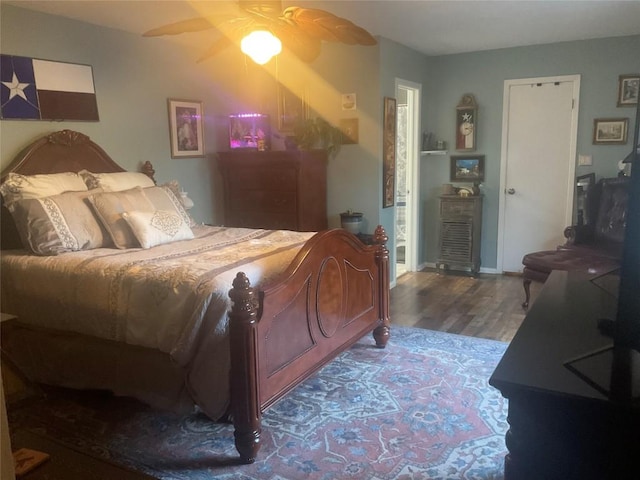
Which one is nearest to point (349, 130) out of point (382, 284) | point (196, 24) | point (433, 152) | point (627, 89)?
point (433, 152)

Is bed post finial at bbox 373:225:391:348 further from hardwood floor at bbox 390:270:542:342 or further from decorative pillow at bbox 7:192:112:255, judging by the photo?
decorative pillow at bbox 7:192:112:255

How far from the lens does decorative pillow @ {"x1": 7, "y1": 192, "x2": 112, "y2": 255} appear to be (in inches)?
121

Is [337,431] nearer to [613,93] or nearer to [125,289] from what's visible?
[125,289]

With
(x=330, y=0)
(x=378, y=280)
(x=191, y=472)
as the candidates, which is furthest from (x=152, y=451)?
(x=330, y=0)

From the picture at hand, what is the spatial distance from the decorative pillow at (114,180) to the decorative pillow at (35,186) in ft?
0.32

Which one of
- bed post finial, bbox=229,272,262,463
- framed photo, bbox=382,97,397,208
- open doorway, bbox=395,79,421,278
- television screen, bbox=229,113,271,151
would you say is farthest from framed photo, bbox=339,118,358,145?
bed post finial, bbox=229,272,262,463

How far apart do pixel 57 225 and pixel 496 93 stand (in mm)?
4429

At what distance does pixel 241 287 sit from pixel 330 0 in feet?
7.29

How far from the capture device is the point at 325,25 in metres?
2.62

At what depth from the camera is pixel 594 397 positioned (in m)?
1.11

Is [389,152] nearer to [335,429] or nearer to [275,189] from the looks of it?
[275,189]

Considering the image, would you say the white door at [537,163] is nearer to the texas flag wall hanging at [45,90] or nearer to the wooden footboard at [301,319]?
the wooden footboard at [301,319]

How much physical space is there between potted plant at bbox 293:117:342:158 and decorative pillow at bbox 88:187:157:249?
1.94m

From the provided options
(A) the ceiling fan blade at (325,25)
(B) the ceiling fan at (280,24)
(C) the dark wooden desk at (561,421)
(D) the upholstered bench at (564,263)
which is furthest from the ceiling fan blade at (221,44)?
(D) the upholstered bench at (564,263)
